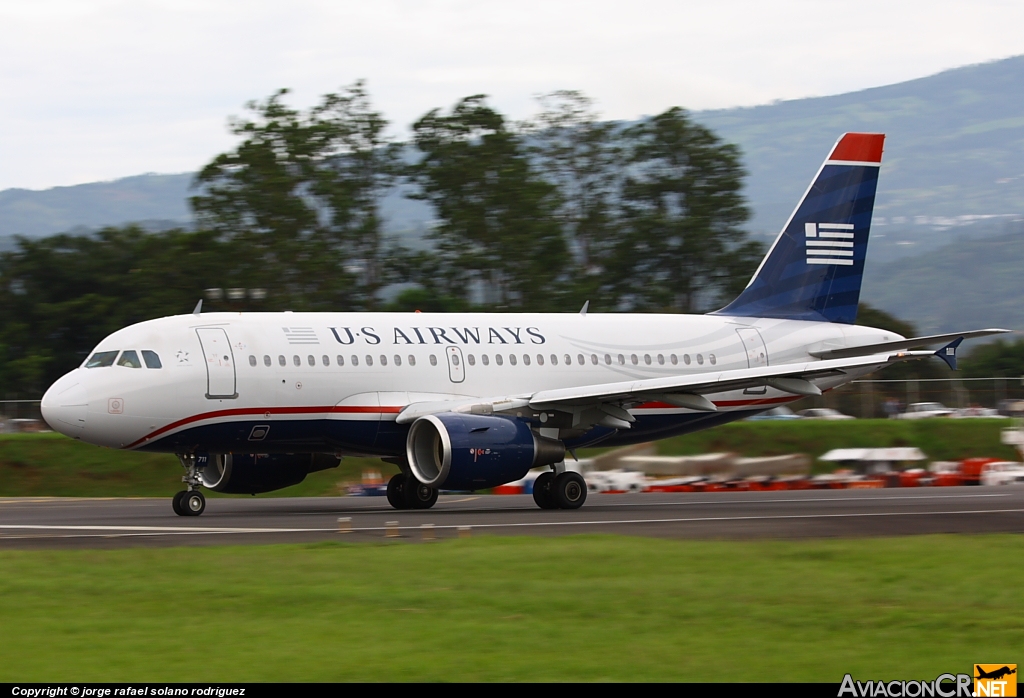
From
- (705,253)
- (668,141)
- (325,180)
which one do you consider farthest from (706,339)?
(668,141)

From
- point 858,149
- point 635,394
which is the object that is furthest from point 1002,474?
point 635,394

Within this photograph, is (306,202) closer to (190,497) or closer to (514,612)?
(190,497)

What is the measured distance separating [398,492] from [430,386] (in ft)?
7.87

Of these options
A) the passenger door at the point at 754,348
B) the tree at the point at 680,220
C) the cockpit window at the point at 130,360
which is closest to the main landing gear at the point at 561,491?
the passenger door at the point at 754,348

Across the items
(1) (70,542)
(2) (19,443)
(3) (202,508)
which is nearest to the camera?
(1) (70,542)

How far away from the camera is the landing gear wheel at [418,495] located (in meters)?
26.8

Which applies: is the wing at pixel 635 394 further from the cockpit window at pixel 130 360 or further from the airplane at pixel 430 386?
the cockpit window at pixel 130 360

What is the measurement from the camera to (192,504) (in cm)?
2402

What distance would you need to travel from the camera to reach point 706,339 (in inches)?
1176

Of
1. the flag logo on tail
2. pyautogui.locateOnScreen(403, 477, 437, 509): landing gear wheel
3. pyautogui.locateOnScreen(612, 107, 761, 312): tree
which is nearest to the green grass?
pyautogui.locateOnScreen(403, 477, 437, 509): landing gear wheel

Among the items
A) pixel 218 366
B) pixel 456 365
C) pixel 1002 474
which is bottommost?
pixel 1002 474

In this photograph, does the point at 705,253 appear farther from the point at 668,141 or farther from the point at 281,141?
the point at 281,141

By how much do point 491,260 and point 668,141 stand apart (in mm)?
22936

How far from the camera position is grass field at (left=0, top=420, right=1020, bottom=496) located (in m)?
35.9
